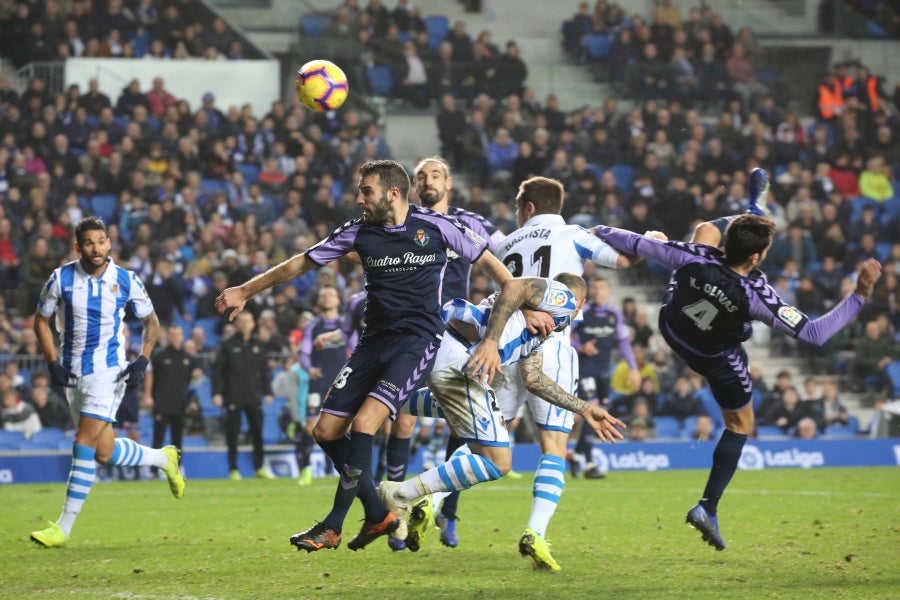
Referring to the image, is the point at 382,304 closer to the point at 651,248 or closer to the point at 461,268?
the point at 651,248

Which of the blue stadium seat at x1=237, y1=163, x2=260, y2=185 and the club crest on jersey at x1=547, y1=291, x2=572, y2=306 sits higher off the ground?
the blue stadium seat at x1=237, y1=163, x2=260, y2=185

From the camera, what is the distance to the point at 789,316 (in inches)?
335

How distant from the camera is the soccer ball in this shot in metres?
10.6

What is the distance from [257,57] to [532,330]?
19.9 meters

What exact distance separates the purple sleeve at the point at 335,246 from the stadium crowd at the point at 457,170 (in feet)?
37.6

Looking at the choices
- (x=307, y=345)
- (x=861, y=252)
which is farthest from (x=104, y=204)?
(x=861, y=252)

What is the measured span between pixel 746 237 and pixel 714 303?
1.55 feet

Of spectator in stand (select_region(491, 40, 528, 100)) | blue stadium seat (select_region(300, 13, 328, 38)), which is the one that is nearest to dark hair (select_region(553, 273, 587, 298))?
blue stadium seat (select_region(300, 13, 328, 38))

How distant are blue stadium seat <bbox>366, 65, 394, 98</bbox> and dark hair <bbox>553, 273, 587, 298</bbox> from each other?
1833 centimetres

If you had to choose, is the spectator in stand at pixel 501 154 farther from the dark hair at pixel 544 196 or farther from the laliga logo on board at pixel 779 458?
the dark hair at pixel 544 196

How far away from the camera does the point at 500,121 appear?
26.1 m

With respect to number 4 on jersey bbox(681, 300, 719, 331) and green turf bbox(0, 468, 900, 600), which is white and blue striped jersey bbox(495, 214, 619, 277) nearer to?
number 4 on jersey bbox(681, 300, 719, 331)

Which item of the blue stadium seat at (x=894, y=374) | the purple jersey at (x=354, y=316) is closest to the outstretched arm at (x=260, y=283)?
the purple jersey at (x=354, y=316)

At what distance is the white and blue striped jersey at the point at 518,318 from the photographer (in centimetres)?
834
